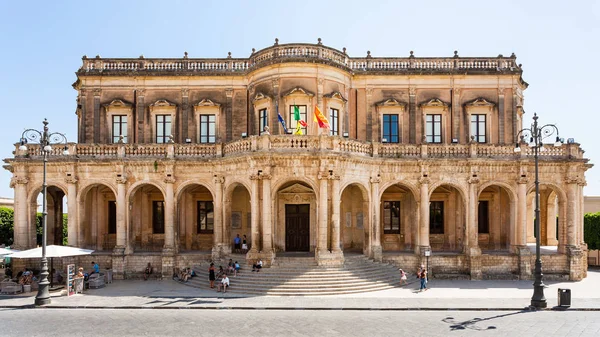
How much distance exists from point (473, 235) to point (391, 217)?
561cm

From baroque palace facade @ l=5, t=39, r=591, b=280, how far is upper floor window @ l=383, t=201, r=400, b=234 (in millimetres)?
74

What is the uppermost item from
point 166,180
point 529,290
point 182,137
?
point 182,137

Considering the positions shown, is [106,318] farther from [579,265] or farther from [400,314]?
[579,265]

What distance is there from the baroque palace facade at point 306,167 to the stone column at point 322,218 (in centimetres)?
6

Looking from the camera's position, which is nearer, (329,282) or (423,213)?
(329,282)

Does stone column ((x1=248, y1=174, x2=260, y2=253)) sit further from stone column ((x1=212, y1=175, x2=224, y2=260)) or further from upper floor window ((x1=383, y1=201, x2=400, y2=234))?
upper floor window ((x1=383, y1=201, x2=400, y2=234))

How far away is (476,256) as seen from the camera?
27.5 m

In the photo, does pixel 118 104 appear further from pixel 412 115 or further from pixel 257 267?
pixel 412 115

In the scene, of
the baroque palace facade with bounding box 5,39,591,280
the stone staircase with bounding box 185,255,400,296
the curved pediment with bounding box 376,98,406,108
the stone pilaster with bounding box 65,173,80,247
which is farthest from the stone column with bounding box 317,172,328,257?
the stone pilaster with bounding box 65,173,80,247

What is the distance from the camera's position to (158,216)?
31.8 metres

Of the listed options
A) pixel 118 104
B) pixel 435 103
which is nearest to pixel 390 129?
pixel 435 103

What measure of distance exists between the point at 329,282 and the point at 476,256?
10240 millimetres

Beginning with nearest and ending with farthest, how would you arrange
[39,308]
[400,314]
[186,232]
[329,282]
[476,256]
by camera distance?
[400,314] → [39,308] → [329,282] → [476,256] → [186,232]

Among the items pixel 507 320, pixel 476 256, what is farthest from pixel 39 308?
pixel 476 256
